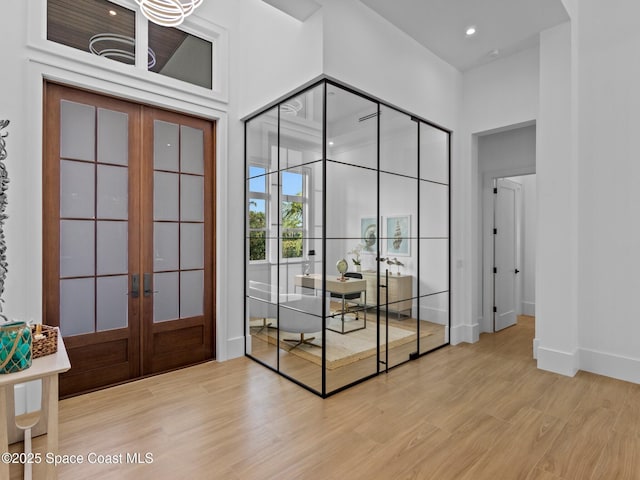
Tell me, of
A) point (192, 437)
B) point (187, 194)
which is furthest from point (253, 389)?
point (187, 194)

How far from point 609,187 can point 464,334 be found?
7.72ft

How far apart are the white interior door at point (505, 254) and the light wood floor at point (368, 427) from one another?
5.91 feet

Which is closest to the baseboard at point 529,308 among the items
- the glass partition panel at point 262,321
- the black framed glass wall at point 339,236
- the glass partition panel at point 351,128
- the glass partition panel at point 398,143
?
the black framed glass wall at point 339,236

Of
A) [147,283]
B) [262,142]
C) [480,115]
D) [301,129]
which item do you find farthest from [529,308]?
[147,283]

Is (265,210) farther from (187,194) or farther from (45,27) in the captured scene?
(45,27)

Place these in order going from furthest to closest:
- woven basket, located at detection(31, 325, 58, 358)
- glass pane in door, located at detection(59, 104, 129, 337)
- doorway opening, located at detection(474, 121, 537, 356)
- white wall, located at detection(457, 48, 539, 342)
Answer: doorway opening, located at detection(474, 121, 537, 356) → white wall, located at detection(457, 48, 539, 342) → glass pane in door, located at detection(59, 104, 129, 337) → woven basket, located at detection(31, 325, 58, 358)

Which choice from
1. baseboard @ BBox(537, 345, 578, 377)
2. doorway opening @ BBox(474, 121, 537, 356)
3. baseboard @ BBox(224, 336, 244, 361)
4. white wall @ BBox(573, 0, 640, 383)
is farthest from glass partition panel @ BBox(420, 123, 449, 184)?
baseboard @ BBox(224, 336, 244, 361)

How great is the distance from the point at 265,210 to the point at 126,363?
2017mm

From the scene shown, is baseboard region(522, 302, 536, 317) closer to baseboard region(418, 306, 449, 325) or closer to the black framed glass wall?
baseboard region(418, 306, 449, 325)

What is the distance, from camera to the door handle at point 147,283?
10.7ft

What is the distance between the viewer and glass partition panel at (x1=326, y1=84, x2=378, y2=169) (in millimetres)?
3002

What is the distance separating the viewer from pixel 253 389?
3.05 metres

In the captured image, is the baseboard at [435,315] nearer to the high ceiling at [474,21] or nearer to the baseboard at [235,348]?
the baseboard at [235,348]

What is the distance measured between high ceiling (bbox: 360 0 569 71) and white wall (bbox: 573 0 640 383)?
55 centimetres
